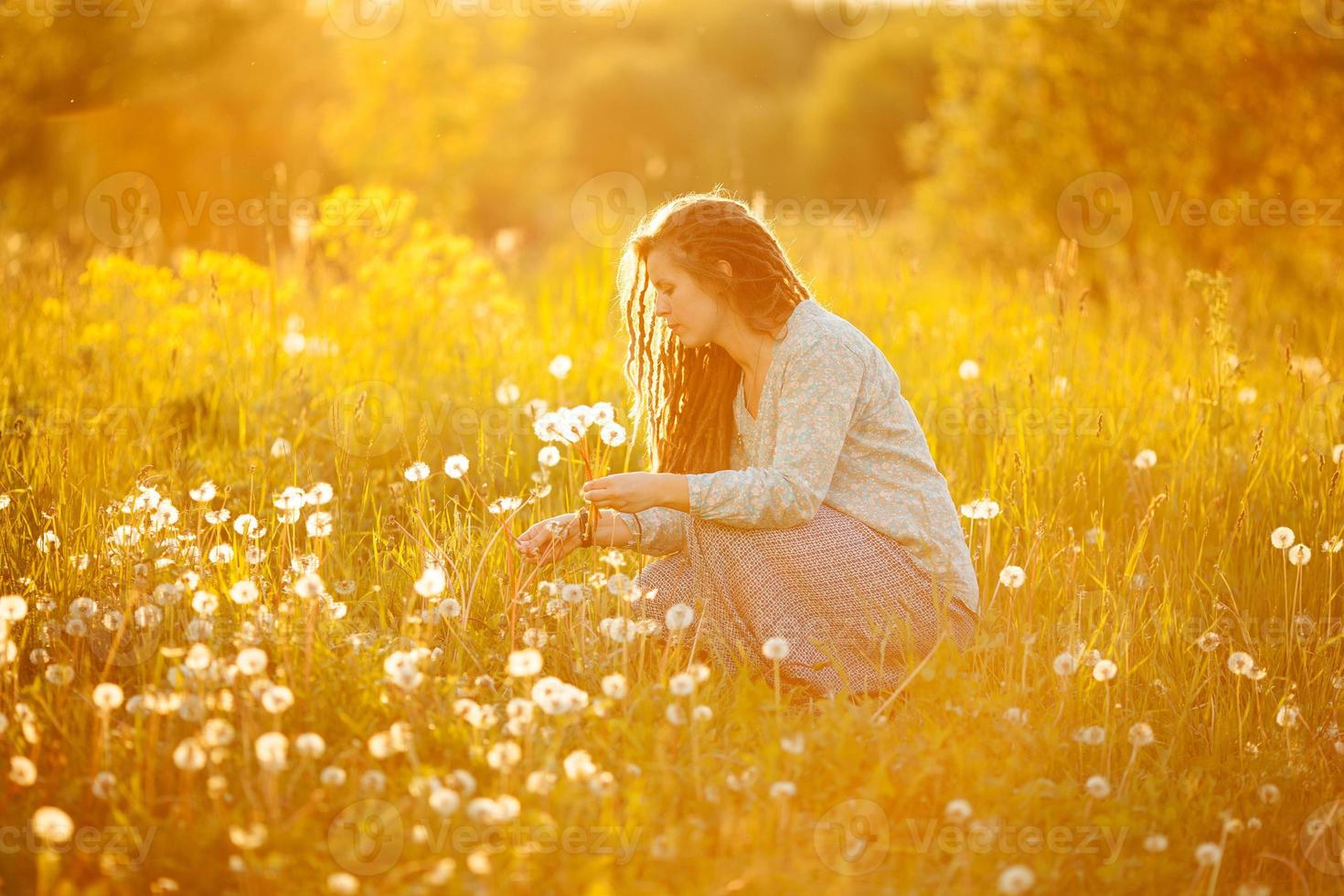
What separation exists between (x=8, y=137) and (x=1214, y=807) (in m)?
13.7

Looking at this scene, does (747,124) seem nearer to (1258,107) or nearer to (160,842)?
(1258,107)

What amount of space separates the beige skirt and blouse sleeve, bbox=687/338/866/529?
83 mm

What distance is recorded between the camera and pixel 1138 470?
4.01 m

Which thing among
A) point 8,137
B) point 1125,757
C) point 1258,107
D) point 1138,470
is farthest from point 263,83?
point 1125,757

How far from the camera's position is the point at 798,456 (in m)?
2.94

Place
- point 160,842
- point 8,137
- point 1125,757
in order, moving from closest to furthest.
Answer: point 160,842
point 1125,757
point 8,137

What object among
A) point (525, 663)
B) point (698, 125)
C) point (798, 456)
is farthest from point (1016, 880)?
point (698, 125)

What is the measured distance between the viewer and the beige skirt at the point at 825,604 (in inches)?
117

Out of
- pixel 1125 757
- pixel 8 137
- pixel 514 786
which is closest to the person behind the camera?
pixel 514 786

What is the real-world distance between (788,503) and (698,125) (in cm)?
2442

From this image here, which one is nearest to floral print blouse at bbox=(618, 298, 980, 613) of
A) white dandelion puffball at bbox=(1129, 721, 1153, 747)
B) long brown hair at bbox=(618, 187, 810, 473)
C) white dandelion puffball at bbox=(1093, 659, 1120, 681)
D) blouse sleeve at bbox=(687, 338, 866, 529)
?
blouse sleeve at bbox=(687, 338, 866, 529)

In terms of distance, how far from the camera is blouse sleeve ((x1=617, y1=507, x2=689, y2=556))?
10.3ft

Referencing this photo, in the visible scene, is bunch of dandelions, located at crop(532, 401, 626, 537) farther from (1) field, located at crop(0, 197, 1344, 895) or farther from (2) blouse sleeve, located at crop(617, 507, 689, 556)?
(2) blouse sleeve, located at crop(617, 507, 689, 556)

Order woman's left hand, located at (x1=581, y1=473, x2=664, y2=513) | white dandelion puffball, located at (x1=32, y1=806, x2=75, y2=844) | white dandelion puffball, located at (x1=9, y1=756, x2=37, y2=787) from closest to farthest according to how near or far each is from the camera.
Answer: white dandelion puffball, located at (x1=32, y1=806, x2=75, y2=844), white dandelion puffball, located at (x1=9, y1=756, x2=37, y2=787), woman's left hand, located at (x1=581, y1=473, x2=664, y2=513)
